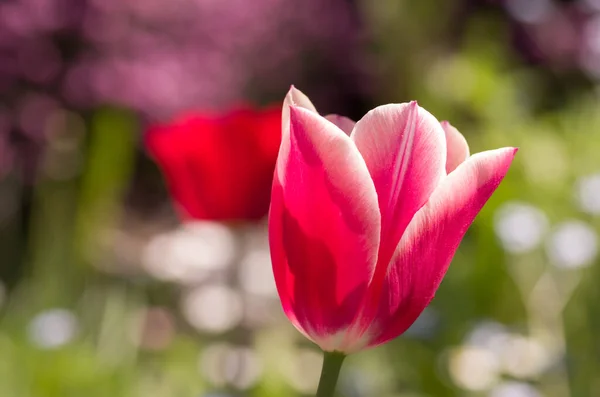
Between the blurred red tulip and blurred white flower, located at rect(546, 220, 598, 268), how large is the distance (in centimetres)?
62

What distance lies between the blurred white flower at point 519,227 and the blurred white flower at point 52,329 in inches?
31.3

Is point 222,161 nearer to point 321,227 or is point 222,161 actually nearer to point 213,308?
point 321,227

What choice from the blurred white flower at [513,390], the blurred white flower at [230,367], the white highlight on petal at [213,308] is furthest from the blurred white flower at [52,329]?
the blurred white flower at [513,390]

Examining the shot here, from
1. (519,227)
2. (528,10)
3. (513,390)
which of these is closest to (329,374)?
(513,390)

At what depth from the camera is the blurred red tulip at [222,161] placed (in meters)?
1.03

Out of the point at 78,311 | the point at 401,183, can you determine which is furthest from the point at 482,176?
the point at 78,311

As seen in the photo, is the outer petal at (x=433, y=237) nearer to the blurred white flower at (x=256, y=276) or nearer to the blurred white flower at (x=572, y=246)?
the blurred white flower at (x=572, y=246)

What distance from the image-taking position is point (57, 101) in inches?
99.7

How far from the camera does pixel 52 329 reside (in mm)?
1335

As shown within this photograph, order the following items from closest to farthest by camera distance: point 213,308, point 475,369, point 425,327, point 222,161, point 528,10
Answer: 1. point 222,161
2. point 475,369
3. point 425,327
4. point 213,308
5. point 528,10

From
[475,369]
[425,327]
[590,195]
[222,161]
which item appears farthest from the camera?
[590,195]

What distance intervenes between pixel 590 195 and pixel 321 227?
131 centimetres

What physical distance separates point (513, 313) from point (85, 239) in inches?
40.2

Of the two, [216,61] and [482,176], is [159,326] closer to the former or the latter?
[216,61]
